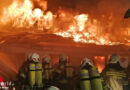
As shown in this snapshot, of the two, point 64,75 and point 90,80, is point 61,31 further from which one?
point 90,80

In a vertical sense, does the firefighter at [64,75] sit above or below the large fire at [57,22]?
below

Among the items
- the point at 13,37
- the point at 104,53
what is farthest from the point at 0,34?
the point at 104,53

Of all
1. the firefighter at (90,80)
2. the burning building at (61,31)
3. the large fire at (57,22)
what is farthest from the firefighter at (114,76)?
the large fire at (57,22)

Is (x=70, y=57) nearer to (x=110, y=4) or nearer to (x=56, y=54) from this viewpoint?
(x=56, y=54)

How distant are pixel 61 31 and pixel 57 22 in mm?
417

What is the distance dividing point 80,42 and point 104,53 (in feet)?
3.63

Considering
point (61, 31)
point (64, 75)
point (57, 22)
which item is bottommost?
point (64, 75)

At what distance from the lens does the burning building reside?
24.6 feet

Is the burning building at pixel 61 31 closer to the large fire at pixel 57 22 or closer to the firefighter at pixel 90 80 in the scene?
the large fire at pixel 57 22

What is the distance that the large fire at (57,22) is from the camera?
25.0ft

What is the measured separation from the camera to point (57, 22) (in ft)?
28.9

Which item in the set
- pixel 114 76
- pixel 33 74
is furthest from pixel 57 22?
pixel 114 76

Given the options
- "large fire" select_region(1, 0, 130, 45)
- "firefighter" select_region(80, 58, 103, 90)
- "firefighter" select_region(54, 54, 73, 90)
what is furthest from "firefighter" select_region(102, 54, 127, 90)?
"large fire" select_region(1, 0, 130, 45)

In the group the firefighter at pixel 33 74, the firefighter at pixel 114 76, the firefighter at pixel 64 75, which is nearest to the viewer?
the firefighter at pixel 114 76
